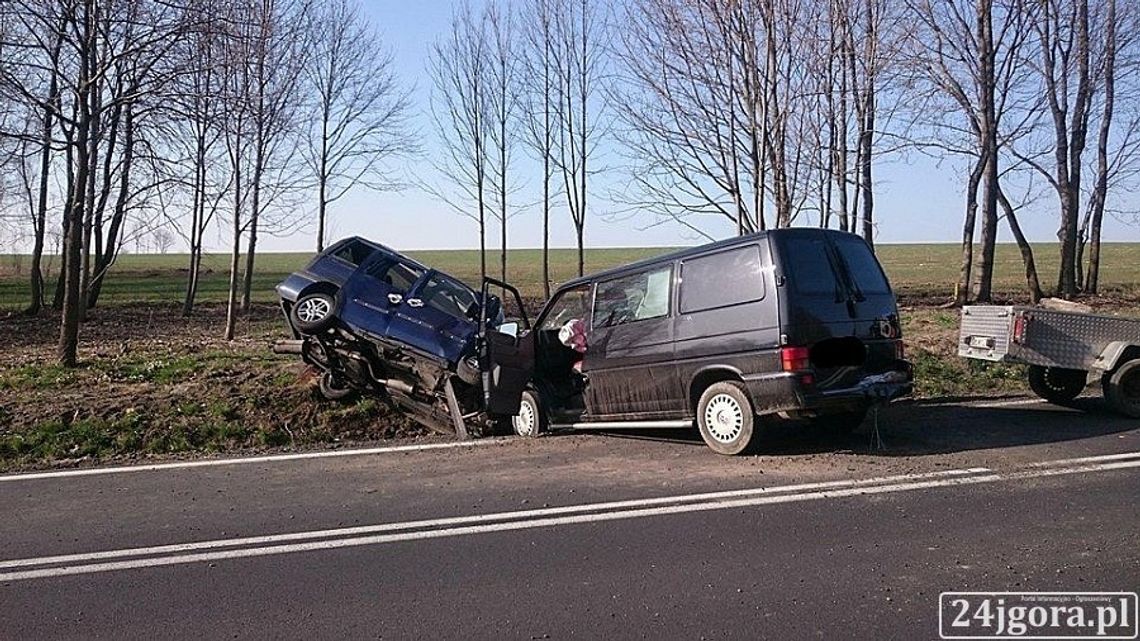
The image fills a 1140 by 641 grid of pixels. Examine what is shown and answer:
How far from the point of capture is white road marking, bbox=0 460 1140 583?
212 inches

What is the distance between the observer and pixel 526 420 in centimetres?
977

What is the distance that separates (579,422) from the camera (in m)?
9.41

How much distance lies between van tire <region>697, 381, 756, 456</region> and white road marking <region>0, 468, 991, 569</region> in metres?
1.10

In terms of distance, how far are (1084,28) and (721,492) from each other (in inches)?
826

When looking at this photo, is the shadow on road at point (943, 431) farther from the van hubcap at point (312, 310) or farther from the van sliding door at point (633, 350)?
the van hubcap at point (312, 310)

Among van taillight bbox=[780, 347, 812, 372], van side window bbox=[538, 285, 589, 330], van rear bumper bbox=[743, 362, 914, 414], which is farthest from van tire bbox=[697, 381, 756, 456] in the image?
van side window bbox=[538, 285, 589, 330]

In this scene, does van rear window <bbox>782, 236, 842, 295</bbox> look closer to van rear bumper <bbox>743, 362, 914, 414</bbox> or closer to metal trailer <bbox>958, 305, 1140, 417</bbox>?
van rear bumper <bbox>743, 362, 914, 414</bbox>

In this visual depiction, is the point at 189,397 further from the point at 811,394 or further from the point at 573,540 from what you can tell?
the point at 811,394

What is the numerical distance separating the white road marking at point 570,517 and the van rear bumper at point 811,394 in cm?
91

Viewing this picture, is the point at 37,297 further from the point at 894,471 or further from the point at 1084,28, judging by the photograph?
the point at 1084,28

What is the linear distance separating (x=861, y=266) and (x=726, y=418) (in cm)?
185

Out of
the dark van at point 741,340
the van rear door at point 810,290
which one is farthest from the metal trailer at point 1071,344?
the van rear door at point 810,290

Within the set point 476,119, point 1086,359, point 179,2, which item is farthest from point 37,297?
point 1086,359

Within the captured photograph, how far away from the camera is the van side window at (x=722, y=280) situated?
7926 mm
